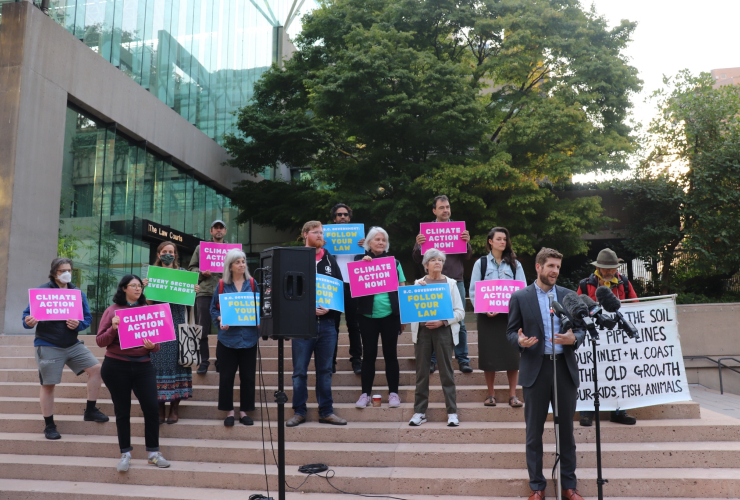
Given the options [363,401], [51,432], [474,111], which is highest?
[474,111]

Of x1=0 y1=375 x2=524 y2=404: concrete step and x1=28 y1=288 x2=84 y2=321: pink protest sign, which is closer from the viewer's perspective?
x1=28 y1=288 x2=84 y2=321: pink protest sign

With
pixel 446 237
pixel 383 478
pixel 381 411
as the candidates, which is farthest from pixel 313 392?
pixel 446 237

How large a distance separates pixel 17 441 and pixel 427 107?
37.1 feet

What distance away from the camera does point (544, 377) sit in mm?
5004

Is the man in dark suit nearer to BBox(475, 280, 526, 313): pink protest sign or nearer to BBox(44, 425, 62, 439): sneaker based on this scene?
BBox(475, 280, 526, 313): pink protest sign

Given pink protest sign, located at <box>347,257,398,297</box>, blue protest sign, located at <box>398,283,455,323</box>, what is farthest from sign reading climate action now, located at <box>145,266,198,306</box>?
blue protest sign, located at <box>398,283,455,323</box>

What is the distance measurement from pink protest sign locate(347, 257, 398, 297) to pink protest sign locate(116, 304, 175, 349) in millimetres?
2092

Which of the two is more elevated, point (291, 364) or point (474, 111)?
point (474, 111)

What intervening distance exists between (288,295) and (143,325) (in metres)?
2.20

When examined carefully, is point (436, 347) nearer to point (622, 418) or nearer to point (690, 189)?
point (622, 418)

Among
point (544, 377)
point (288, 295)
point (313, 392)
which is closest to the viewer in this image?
point (288, 295)

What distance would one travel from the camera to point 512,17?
1590 centimetres

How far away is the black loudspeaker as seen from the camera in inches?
185

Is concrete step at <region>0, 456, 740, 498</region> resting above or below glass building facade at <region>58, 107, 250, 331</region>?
below
